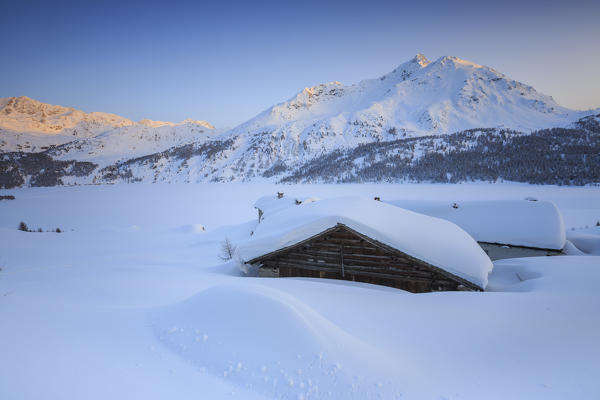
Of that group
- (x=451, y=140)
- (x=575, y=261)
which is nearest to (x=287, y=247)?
(x=575, y=261)

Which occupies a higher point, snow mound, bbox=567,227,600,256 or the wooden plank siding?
the wooden plank siding

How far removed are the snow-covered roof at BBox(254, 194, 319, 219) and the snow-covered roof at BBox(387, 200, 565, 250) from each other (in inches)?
513

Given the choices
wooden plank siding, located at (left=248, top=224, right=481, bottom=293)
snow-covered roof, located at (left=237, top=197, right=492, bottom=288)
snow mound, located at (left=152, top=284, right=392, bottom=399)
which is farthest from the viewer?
wooden plank siding, located at (left=248, top=224, right=481, bottom=293)

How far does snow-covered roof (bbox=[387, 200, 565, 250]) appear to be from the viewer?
1634 centimetres

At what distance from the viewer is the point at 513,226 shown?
17.3 meters

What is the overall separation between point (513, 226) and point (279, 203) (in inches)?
803

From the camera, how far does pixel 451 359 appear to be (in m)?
4.79

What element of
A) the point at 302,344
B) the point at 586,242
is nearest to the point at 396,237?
the point at 302,344

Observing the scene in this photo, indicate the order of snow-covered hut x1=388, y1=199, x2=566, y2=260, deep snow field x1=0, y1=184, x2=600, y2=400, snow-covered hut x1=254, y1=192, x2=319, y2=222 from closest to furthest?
deep snow field x1=0, y1=184, x2=600, y2=400, snow-covered hut x1=388, y1=199, x2=566, y2=260, snow-covered hut x1=254, y1=192, x2=319, y2=222

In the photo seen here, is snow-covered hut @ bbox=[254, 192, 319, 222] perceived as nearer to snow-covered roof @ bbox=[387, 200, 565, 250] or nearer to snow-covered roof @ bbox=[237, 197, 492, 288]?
snow-covered roof @ bbox=[387, 200, 565, 250]

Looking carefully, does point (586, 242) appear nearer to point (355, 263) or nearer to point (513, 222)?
point (513, 222)

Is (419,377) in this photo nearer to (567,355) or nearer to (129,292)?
(567,355)

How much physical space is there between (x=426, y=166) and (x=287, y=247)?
426 ft

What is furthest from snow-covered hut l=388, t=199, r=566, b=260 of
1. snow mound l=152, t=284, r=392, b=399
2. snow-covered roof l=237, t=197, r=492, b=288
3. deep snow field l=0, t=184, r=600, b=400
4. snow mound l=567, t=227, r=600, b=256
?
snow mound l=152, t=284, r=392, b=399
